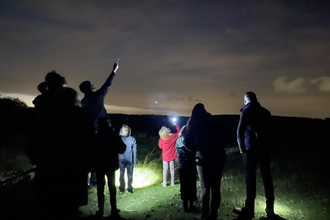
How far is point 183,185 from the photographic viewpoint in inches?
203

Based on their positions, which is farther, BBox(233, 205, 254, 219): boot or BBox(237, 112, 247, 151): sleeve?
BBox(233, 205, 254, 219): boot

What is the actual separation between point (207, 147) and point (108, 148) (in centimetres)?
200

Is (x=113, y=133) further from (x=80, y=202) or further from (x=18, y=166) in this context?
(x=18, y=166)

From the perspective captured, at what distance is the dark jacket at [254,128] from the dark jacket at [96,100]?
2991 millimetres

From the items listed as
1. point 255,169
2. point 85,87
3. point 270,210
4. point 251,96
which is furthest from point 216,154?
point 85,87

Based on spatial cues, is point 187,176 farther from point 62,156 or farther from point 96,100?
point 62,156

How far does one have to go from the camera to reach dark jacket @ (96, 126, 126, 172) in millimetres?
4699

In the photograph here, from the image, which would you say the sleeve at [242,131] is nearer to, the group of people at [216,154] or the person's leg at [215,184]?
the group of people at [216,154]

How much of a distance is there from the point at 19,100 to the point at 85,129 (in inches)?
1223

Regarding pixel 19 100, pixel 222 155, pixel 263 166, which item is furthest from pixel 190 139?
pixel 19 100

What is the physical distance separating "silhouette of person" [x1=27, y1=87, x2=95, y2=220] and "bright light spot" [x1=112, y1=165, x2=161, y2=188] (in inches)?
203

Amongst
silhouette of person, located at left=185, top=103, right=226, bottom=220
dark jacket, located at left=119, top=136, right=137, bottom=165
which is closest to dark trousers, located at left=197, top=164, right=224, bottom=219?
silhouette of person, located at left=185, top=103, right=226, bottom=220

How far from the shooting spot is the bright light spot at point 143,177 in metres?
7.59

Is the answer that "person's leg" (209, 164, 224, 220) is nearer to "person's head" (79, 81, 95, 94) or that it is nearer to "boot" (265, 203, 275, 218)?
"boot" (265, 203, 275, 218)
